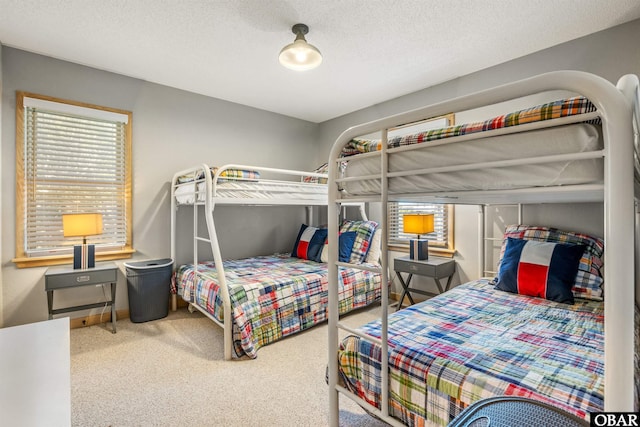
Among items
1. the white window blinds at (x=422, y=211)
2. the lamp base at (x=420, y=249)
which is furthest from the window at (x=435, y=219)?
the lamp base at (x=420, y=249)

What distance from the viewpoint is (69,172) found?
279 centimetres

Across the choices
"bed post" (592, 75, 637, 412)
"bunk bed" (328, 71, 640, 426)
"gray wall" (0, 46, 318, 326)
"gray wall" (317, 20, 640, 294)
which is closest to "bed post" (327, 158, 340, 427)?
"bunk bed" (328, 71, 640, 426)

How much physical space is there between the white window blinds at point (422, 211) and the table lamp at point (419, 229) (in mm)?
275

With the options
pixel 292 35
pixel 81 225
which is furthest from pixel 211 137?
pixel 292 35

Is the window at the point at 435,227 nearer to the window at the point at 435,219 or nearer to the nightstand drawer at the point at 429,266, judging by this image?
the window at the point at 435,219

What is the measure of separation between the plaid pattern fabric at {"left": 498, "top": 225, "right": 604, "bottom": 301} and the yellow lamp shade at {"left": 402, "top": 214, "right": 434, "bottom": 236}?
25.4 inches

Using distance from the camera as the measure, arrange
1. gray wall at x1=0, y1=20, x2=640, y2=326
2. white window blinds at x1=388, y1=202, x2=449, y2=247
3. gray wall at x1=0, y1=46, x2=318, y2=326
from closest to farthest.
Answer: gray wall at x1=0, y1=20, x2=640, y2=326
gray wall at x1=0, y1=46, x2=318, y2=326
white window blinds at x1=388, y1=202, x2=449, y2=247

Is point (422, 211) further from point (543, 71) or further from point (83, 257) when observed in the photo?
point (83, 257)

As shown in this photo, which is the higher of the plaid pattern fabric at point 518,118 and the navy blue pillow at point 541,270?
the plaid pattern fabric at point 518,118

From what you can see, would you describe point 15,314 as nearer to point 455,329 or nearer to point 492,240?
point 455,329

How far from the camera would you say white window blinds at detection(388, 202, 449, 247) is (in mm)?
3248

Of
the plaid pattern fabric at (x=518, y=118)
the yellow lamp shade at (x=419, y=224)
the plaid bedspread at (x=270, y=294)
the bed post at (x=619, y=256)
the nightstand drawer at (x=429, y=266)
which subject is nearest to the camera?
the bed post at (x=619, y=256)

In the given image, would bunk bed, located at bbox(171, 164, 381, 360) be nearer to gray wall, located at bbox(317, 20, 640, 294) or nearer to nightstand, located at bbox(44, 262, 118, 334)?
nightstand, located at bbox(44, 262, 118, 334)

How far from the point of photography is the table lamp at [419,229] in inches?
116
